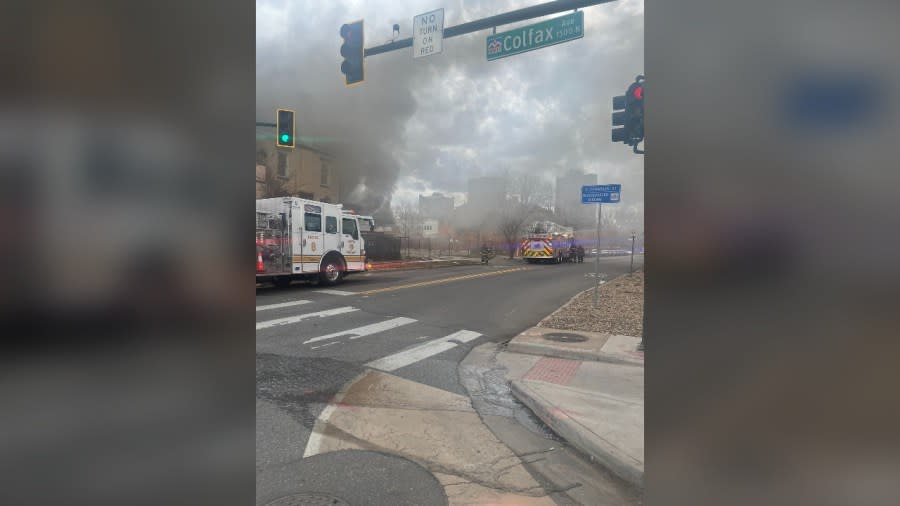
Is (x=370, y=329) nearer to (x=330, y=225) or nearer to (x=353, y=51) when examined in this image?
(x=353, y=51)

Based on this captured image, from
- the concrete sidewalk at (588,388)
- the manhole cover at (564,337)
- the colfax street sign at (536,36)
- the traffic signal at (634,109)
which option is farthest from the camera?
the colfax street sign at (536,36)

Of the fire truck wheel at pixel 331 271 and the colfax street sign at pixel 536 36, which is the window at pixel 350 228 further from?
the colfax street sign at pixel 536 36

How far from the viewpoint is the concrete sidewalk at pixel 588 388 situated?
3633 millimetres

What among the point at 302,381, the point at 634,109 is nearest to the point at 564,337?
the point at 634,109

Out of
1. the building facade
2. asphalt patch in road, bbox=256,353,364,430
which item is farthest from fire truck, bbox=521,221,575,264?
asphalt patch in road, bbox=256,353,364,430

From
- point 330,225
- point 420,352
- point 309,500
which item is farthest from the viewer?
point 330,225

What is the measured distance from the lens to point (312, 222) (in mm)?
14578

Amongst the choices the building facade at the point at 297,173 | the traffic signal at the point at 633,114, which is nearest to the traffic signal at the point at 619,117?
the traffic signal at the point at 633,114

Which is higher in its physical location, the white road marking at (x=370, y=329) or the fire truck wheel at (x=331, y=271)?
the fire truck wheel at (x=331, y=271)

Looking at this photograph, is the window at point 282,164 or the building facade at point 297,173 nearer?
the building facade at point 297,173

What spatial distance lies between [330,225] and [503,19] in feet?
29.0
